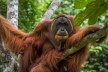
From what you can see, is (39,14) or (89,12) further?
(39,14)

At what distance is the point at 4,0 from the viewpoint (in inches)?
207

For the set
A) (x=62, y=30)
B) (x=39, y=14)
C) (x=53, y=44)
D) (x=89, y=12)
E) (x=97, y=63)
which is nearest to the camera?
(x=89, y=12)

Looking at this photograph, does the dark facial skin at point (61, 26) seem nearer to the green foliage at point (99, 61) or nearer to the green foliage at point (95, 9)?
the green foliage at point (95, 9)

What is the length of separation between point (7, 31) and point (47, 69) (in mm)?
708

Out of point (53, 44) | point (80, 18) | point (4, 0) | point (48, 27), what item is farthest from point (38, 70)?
point (4, 0)

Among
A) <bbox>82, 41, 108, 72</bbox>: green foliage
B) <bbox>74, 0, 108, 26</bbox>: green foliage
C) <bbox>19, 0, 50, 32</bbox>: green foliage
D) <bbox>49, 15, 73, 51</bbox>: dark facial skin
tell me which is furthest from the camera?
<bbox>82, 41, 108, 72</bbox>: green foliage

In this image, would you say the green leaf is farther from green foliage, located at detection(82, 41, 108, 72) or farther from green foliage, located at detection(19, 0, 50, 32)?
green foliage, located at detection(82, 41, 108, 72)

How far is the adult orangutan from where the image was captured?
305cm

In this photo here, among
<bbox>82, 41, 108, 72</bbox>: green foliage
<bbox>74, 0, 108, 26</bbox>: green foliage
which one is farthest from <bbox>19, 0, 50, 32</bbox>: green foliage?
<bbox>74, 0, 108, 26</bbox>: green foliage

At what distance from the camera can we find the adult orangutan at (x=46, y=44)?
10.0 ft

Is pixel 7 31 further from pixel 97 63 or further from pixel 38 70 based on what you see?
pixel 97 63

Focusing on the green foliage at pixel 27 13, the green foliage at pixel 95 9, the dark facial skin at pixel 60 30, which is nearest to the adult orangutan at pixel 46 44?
the dark facial skin at pixel 60 30

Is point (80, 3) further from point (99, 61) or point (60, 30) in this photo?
point (99, 61)

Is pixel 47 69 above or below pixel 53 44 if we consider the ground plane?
below
